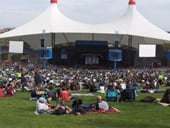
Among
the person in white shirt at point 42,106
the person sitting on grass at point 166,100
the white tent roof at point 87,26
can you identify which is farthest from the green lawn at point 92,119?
the white tent roof at point 87,26

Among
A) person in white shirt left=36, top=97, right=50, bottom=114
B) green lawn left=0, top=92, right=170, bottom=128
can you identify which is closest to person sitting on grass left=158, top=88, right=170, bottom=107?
green lawn left=0, top=92, right=170, bottom=128

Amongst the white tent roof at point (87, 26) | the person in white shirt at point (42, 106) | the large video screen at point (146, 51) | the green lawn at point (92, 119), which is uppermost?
the white tent roof at point (87, 26)

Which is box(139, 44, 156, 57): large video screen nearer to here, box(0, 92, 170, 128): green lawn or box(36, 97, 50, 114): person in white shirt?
box(0, 92, 170, 128): green lawn

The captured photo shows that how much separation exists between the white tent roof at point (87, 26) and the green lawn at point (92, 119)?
41984 mm

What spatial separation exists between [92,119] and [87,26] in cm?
4868

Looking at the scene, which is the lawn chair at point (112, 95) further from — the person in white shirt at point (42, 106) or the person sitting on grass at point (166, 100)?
the person in white shirt at point (42, 106)

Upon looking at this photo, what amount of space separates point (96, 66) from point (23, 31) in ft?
34.8

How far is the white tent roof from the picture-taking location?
5703cm

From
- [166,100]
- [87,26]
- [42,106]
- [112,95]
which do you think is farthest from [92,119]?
[87,26]

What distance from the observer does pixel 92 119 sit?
12188 mm

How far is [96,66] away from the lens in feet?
202

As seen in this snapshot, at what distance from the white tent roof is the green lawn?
138 ft

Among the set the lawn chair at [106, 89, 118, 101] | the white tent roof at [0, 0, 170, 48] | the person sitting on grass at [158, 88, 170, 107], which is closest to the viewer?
the person sitting on grass at [158, 88, 170, 107]

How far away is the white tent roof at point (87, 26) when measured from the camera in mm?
57031
